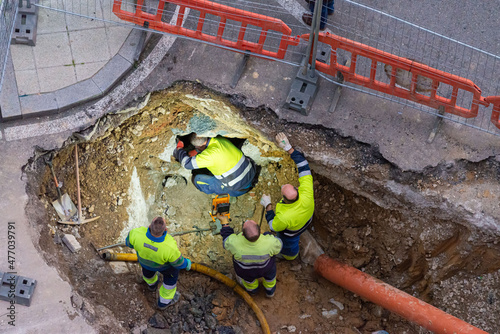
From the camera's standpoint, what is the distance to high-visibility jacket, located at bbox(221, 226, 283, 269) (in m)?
6.29

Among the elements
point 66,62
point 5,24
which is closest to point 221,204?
point 66,62

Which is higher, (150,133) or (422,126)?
(422,126)

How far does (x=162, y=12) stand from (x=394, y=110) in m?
3.04

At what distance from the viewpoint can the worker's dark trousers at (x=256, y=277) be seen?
21.6 feet

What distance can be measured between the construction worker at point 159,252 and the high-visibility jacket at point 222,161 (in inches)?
49.7

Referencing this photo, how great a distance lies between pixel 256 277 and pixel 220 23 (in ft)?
10.1

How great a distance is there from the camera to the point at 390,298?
6473mm

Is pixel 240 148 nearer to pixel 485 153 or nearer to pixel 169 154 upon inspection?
pixel 169 154

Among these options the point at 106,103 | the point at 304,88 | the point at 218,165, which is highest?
the point at 304,88

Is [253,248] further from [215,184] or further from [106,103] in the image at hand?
[106,103]

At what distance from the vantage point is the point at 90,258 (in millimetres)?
6594

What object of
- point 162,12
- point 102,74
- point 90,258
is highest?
point 162,12

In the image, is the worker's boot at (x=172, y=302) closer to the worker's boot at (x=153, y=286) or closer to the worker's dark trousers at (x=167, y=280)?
the worker's dark trousers at (x=167, y=280)

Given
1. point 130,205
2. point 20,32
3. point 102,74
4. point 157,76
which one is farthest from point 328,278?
point 20,32
